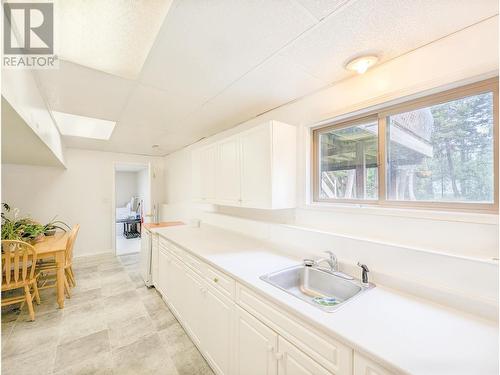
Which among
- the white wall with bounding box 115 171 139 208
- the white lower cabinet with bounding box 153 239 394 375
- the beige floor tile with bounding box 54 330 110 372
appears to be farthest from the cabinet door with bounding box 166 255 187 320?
the white wall with bounding box 115 171 139 208

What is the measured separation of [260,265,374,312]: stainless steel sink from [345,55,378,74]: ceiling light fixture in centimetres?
143

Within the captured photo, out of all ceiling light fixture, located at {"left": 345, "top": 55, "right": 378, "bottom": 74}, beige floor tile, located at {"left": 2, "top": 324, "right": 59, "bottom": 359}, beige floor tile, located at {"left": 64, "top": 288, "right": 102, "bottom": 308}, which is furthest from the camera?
beige floor tile, located at {"left": 64, "top": 288, "right": 102, "bottom": 308}

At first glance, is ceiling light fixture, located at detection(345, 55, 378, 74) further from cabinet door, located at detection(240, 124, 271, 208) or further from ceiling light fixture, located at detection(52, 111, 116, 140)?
ceiling light fixture, located at detection(52, 111, 116, 140)

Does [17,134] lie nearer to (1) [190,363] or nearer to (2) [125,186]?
(1) [190,363]

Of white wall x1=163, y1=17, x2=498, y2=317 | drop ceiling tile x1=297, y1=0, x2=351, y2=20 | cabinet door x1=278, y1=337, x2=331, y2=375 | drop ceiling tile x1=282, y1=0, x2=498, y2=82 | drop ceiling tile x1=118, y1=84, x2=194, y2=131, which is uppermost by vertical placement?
drop ceiling tile x1=297, y1=0, x2=351, y2=20

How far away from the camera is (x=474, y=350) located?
0.83 metres

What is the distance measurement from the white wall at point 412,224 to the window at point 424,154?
0.11 meters

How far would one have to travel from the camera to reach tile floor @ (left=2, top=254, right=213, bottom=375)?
1.76 m

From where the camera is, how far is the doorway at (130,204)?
602 centimetres

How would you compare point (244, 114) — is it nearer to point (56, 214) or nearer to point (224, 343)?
point (224, 343)

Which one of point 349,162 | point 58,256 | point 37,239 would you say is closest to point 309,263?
point 349,162

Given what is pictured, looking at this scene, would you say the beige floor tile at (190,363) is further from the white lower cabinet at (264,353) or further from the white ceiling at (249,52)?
the white ceiling at (249,52)

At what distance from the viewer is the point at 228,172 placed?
2473 mm

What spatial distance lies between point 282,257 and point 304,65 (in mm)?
1491
